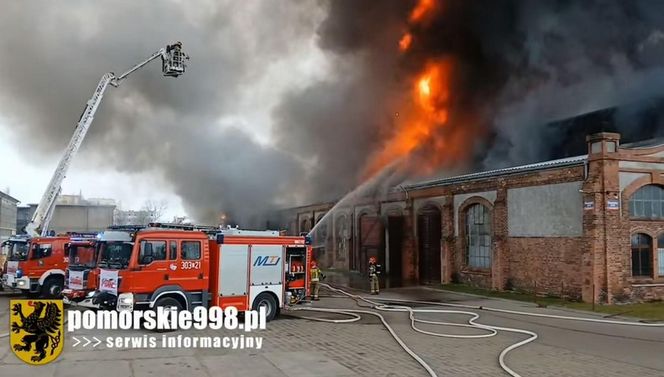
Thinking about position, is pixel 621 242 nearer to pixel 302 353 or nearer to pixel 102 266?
pixel 302 353

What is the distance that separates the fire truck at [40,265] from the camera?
65.0ft

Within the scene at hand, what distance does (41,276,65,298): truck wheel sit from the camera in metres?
20.0

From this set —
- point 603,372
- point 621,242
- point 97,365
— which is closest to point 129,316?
point 97,365

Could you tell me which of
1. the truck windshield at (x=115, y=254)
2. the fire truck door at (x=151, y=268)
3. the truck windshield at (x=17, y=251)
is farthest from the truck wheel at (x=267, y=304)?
the truck windshield at (x=17, y=251)

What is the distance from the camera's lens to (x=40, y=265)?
1997cm

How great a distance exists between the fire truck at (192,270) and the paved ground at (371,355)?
0.92 m

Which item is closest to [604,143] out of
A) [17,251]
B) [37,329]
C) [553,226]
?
[553,226]

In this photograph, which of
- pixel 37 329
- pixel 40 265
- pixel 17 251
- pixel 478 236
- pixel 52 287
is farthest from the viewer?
pixel 478 236

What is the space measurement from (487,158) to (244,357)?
24211mm

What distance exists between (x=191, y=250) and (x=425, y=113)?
17.4 m

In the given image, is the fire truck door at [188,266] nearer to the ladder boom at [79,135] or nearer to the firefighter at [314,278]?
the firefighter at [314,278]

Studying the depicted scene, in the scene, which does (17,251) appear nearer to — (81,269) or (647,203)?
(81,269)

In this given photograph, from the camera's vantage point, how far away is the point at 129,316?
519 inches

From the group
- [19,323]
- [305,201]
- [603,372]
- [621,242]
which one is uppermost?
[305,201]
